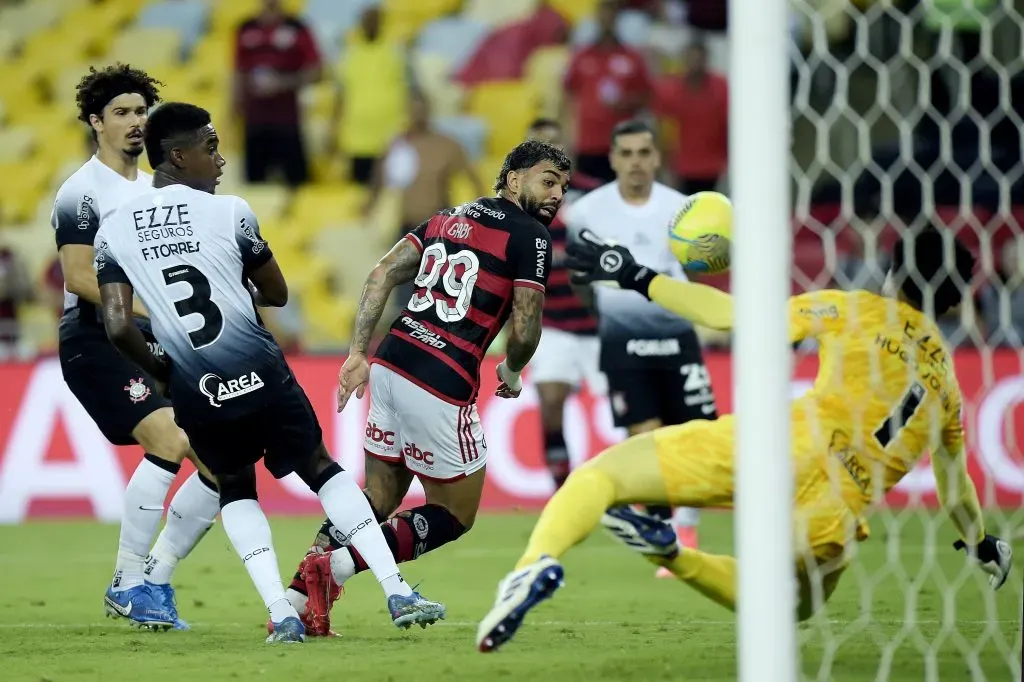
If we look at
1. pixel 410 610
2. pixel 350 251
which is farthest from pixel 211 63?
pixel 410 610

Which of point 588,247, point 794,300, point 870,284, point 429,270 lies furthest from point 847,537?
point 870,284

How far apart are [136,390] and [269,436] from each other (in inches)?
47.5

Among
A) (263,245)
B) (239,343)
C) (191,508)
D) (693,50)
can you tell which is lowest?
(191,508)

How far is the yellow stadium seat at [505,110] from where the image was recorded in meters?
14.5

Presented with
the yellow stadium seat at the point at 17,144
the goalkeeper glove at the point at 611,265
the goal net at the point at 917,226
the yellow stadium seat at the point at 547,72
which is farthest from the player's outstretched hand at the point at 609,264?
the yellow stadium seat at the point at 17,144

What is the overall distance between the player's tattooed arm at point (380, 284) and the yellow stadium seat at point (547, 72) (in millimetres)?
8417

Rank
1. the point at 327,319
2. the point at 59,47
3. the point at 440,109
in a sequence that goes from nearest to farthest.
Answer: the point at 327,319, the point at 440,109, the point at 59,47

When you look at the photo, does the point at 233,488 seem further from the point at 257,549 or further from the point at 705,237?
the point at 705,237

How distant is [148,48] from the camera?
15.4 m

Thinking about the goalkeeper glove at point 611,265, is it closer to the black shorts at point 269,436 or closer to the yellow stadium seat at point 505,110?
the black shorts at point 269,436

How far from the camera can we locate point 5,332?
11.6 m

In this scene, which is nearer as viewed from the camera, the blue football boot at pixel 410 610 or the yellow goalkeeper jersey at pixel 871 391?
the yellow goalkeeper jersey at pixel 871 391

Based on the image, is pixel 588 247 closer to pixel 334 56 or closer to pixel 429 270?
pixel 429 270

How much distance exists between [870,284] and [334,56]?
677 centimetres
